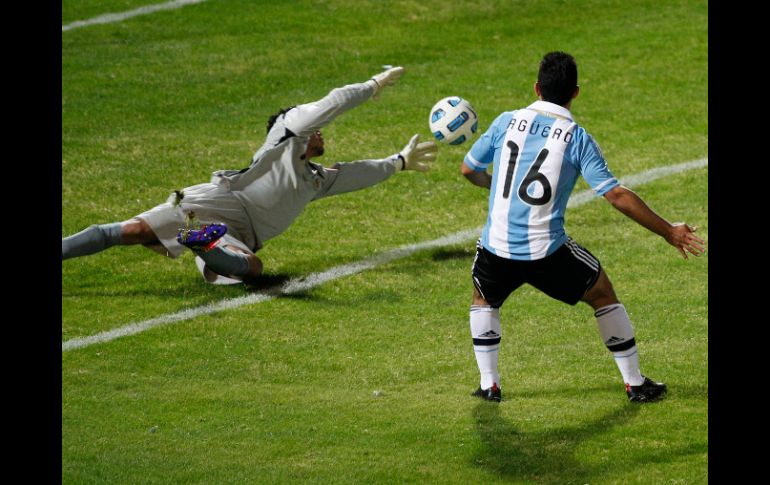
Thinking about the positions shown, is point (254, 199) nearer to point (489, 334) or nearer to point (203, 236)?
point (203, 236)

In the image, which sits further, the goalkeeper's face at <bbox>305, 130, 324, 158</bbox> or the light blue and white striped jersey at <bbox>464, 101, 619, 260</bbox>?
the goalkeeper's face at <bbox>305, 130, 324, 158</bbox>

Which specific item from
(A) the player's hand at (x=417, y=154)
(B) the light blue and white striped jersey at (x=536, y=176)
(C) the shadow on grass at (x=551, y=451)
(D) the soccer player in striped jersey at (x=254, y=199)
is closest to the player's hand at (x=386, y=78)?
(D) the soccer player in striped jersey at (x=254, y=199)

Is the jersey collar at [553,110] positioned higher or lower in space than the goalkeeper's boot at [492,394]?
higher

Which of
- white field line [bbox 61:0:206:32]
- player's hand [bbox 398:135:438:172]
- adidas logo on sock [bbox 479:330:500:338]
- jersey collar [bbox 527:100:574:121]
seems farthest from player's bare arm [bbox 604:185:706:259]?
white field line [bbox 61:0:206:32]

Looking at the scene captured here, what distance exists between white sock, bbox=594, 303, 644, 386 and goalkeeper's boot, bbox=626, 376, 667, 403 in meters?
0.03

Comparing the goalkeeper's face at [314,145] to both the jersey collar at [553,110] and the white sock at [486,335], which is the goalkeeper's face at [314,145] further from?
the jersey collar at [553,110]

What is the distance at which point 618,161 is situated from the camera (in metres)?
12.0

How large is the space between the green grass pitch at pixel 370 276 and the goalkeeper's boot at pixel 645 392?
0.06 meters

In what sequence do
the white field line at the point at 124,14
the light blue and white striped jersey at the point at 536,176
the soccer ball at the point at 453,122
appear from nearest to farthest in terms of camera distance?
the light blue and white striped jersey at the point at 536,176, the soccer ball at the point at 453,122, the white field line at the point at 124,14

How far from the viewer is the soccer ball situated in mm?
9090

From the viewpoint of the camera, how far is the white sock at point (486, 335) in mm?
7020

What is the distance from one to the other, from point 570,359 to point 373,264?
254cm

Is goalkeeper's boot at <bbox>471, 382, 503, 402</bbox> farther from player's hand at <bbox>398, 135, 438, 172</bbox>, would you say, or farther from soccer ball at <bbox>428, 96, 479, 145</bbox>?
player's hand at <bbox>398, 135, 438, 172</bbox>

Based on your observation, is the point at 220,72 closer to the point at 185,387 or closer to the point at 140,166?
the point at 140,166
